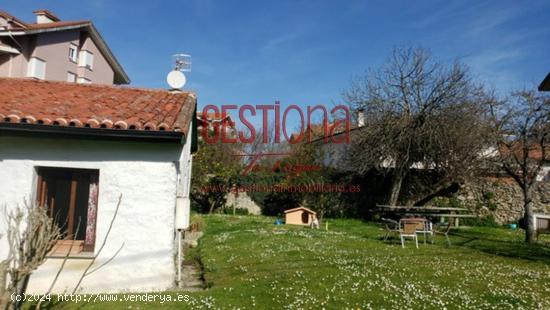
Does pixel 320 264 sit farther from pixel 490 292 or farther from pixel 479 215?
pixel 479 215

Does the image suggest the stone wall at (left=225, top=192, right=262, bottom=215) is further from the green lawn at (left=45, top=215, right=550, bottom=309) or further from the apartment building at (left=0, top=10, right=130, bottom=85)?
the apartment building at (left=0, top=10, right=130, bottom=85)

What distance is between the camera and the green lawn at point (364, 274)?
641 centimetres

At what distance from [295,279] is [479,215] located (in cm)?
1770

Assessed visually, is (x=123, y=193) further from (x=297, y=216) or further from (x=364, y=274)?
(x=297, y=216)

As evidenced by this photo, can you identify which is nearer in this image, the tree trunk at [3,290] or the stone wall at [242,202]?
the tree trunk at [3,290]

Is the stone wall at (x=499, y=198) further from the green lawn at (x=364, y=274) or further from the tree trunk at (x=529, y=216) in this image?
the green lawn at (x=364, y=274)

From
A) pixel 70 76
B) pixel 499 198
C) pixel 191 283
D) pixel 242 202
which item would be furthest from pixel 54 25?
pixel 499 198

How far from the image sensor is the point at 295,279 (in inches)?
306

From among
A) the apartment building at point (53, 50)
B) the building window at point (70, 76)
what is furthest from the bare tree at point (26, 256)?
the building window at point (70, 76)

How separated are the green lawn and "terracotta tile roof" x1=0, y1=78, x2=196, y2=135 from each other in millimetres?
3089

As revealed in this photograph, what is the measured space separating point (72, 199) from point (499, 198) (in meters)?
21.6

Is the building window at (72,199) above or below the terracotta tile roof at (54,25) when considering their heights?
below

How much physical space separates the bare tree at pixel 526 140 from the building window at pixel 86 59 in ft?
78.1

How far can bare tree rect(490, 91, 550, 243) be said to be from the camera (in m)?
14.0
